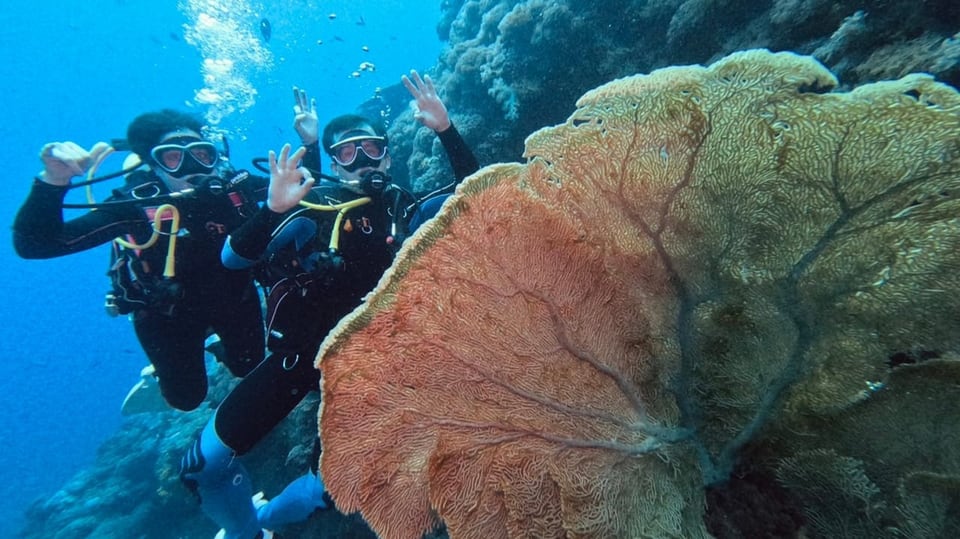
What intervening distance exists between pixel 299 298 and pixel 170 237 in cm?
193

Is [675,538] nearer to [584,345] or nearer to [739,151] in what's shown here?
[584,345]

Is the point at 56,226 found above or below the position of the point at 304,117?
above

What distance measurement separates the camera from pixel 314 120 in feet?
18.4

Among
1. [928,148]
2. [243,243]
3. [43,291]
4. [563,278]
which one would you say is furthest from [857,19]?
[43,291]

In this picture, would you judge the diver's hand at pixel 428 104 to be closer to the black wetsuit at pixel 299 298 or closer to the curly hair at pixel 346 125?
the curly hair at pixel 346 125

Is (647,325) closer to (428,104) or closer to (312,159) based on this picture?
(428,104)

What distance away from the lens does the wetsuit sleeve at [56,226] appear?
4.39 metres

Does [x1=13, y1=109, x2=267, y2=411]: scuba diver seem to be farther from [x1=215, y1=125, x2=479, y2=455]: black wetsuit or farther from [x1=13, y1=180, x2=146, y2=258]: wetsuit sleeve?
[x1=215, y1=125, x2=479, y2=455]: black wetsuit

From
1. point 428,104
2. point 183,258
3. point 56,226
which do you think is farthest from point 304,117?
point 56,226

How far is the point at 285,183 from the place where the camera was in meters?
3.44

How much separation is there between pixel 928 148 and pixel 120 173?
7060 millimetres

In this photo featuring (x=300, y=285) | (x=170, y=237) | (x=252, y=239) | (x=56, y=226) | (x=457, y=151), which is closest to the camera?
(x=252, y=239)

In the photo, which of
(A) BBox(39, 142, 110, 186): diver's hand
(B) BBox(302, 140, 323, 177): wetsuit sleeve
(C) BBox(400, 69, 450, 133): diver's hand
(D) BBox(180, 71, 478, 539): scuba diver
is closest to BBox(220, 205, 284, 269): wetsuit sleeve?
(D) BBox(180, 71, 478, 539): scuba diver

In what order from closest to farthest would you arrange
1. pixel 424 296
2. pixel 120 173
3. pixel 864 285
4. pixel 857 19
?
pixel 864 285
pixel 424 296
pixel 857 19
pixel 120 173
